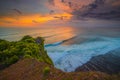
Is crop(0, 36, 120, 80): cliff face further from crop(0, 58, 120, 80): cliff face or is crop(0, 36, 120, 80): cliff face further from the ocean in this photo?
the ocean

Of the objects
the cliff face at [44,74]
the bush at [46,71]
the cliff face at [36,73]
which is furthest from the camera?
the bush at [46,71]

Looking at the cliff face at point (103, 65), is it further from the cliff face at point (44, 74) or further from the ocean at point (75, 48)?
the cliff face at point (44, 74)

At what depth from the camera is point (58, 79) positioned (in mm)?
8680

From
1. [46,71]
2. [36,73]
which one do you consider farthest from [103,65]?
[46,71]

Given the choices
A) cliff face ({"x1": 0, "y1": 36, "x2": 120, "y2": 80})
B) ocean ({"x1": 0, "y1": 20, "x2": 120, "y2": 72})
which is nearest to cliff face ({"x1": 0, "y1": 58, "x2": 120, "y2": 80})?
cliff face ({"x1": 0, "y1": 36, "x2": 120, "y2": 80})

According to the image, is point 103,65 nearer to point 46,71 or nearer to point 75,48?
point 75,48

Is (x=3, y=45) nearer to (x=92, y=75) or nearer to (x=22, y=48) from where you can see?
(x=22, y=48)

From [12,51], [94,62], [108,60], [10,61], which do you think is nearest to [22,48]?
[12,51]

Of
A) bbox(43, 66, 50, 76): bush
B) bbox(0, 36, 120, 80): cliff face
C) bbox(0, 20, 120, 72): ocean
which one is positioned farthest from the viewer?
bbox(0, 20, 120, 72): ocean

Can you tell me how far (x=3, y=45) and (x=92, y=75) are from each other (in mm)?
14766

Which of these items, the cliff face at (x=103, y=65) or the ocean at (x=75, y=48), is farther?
the ocean at (x=75, y=48)

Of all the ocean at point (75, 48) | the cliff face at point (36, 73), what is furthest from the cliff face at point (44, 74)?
the ocean at point (75, 48)

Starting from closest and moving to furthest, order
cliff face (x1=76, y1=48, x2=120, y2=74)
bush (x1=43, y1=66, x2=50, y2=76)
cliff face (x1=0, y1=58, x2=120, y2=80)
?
1. cliff face (x1=0, y1=58, x2=120, y2=80)
2. bush (x1=43, y1=66, x2=50, y2=76)
3. cliff face (x1=76, y1=48, x2=120, y2=74)

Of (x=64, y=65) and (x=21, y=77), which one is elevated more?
(x=21, y=77)
